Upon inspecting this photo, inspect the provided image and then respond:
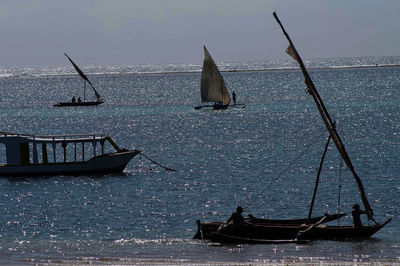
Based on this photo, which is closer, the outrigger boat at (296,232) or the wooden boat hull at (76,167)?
the outrigger boat at (296,232)

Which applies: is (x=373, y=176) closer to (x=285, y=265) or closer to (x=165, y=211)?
(x=165, y=211)

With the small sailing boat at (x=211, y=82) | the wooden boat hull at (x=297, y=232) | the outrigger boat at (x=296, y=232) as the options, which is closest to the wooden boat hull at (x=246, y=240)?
the outrigger boat at (x=296, y=232)

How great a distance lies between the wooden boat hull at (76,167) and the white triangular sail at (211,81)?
199ft

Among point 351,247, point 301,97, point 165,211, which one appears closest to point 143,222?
point 165,211

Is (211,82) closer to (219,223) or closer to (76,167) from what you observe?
(76,167)

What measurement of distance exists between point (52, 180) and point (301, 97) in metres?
131

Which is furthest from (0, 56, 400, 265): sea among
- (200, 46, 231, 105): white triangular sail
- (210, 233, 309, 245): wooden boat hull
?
(200, 46, 231, 105): white triangular sail

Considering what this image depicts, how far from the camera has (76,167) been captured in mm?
69375

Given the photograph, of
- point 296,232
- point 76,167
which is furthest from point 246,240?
point 76,167

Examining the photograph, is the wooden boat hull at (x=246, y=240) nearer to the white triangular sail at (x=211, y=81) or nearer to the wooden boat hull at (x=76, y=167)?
the wooden boat hull at (x=76, y=167)

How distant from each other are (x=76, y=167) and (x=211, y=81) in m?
65.0

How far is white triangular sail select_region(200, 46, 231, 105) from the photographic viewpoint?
13000cm

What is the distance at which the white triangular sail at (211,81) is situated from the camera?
427ft

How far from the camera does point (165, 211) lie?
52.8m
